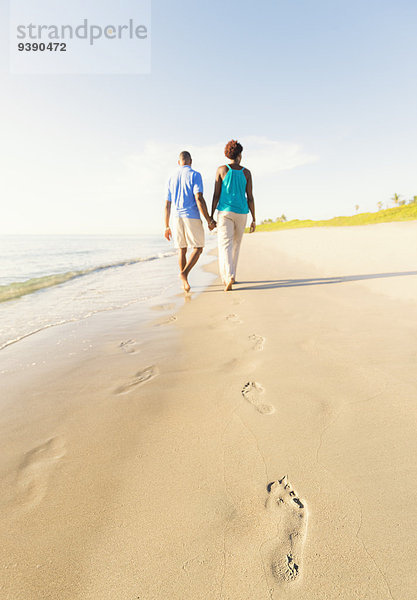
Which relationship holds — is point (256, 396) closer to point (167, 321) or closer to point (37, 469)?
point (37, 469)

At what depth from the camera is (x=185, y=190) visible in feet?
16.6

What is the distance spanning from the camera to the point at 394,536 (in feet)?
3.01

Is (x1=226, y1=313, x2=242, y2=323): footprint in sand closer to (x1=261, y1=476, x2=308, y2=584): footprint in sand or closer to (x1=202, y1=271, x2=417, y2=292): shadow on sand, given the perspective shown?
(x1=202, y1=271, x2=417, y2=292): shadow on sand

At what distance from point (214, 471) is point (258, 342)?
150cm

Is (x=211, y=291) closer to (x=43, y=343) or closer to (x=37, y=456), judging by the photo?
(x=43, y=343)

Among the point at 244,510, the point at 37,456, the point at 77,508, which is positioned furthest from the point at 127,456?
the point at 244,510

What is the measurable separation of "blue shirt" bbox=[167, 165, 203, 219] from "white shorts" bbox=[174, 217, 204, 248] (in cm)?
8

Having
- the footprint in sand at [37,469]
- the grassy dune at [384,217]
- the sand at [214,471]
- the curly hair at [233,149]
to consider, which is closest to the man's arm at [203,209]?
the curly hair at [233,149]

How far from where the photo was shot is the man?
5.01m

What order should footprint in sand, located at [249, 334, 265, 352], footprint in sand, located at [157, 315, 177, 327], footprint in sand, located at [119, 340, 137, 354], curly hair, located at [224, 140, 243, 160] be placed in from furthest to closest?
1. curly hair, located at [224, 140, 243, 160]
2. footprint in sand, located at [157, 315, 177, 327]
3. footprint in sand, located at [119, 340, 137, 354]
4. footprint in sand, located at [249, 334, 265, 352]

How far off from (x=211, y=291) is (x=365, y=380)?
3.45 meters

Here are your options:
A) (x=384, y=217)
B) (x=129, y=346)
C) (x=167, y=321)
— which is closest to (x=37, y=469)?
(x=129, y=346)

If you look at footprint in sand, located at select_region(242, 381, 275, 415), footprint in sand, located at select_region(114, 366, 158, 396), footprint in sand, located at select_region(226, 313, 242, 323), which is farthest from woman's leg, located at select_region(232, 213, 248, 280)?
footprint in sand, located at select_region(242, 381, 275, 415)

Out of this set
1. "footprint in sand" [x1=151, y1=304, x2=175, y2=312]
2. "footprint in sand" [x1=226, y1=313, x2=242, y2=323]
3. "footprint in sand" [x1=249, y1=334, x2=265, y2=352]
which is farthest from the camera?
"footprint in sand" [x1=151, y1=304, x2=175, y2=312]
